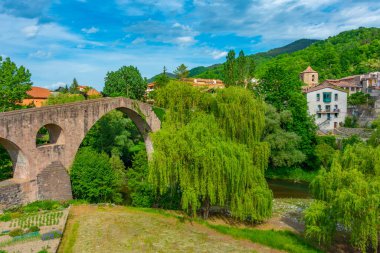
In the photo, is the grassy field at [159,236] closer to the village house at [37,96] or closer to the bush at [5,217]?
the bush at [5,217]

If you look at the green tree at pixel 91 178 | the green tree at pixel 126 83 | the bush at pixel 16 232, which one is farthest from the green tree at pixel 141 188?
the green tree at pixel 126 83

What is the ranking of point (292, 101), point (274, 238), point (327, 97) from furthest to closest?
1. point (327, 97)
2. point (292, 101)
3. point (274, 238)

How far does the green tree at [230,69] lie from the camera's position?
1800 inches

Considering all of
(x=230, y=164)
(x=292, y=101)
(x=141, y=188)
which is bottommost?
(x=141, y=188)

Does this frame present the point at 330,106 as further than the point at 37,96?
No

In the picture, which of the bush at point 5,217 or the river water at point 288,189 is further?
the river water at point 288,189

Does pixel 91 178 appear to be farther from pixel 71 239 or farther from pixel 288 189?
pixel 288 189

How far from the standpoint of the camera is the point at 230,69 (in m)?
45.7

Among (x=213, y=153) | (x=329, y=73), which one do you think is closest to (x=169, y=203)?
(x=213, y=153)

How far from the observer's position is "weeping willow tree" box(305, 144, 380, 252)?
44.3ft

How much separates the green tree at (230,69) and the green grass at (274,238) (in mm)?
29273

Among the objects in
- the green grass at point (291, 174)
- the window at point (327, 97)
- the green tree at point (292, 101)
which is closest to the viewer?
the green grass at point (291, 174)

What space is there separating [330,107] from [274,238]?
32.3 m

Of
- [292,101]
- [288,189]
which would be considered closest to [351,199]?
[288,189]
